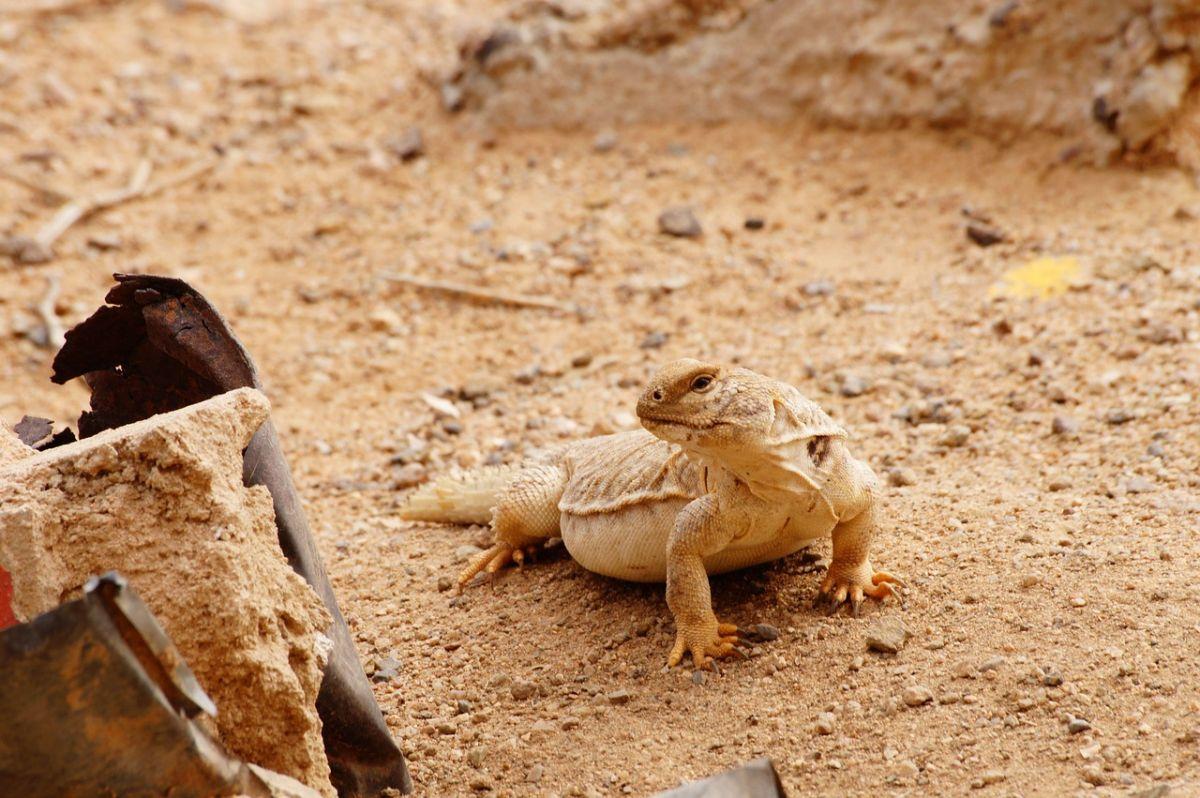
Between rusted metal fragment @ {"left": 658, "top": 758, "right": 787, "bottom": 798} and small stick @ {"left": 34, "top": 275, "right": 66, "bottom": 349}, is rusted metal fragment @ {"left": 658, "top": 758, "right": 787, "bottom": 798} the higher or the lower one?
the lower one

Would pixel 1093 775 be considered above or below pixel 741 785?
below

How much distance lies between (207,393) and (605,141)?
6713mm

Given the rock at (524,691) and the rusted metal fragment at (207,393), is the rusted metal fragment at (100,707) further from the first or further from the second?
the rock at (524,691)

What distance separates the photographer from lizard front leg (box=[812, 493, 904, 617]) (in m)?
4.33

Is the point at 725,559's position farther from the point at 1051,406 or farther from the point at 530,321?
the point at 530,321

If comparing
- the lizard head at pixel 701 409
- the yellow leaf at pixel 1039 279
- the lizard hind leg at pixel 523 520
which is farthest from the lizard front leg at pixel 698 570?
the yellow leaf at pixel 1039 279

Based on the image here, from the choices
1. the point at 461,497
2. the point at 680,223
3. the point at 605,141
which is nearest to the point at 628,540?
the point at 461,497

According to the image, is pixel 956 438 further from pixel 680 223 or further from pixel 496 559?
pixel 680 223

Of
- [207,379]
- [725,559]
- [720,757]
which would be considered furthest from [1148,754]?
[207,379]

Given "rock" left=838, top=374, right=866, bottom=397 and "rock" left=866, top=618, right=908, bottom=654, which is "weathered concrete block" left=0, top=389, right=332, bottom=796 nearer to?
"rock" left=866, top=618, right=908, bottom=654

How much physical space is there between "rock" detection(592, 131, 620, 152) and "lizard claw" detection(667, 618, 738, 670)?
662 cm

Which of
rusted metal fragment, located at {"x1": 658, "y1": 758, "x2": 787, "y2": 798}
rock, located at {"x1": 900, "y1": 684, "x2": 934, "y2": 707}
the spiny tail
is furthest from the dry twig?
rusted metal fragment, located at {"x1": 658, "y1": 758, "x2": 787, "y2": 798}

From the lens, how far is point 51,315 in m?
8.82

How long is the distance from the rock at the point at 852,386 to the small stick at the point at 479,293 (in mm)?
2398
